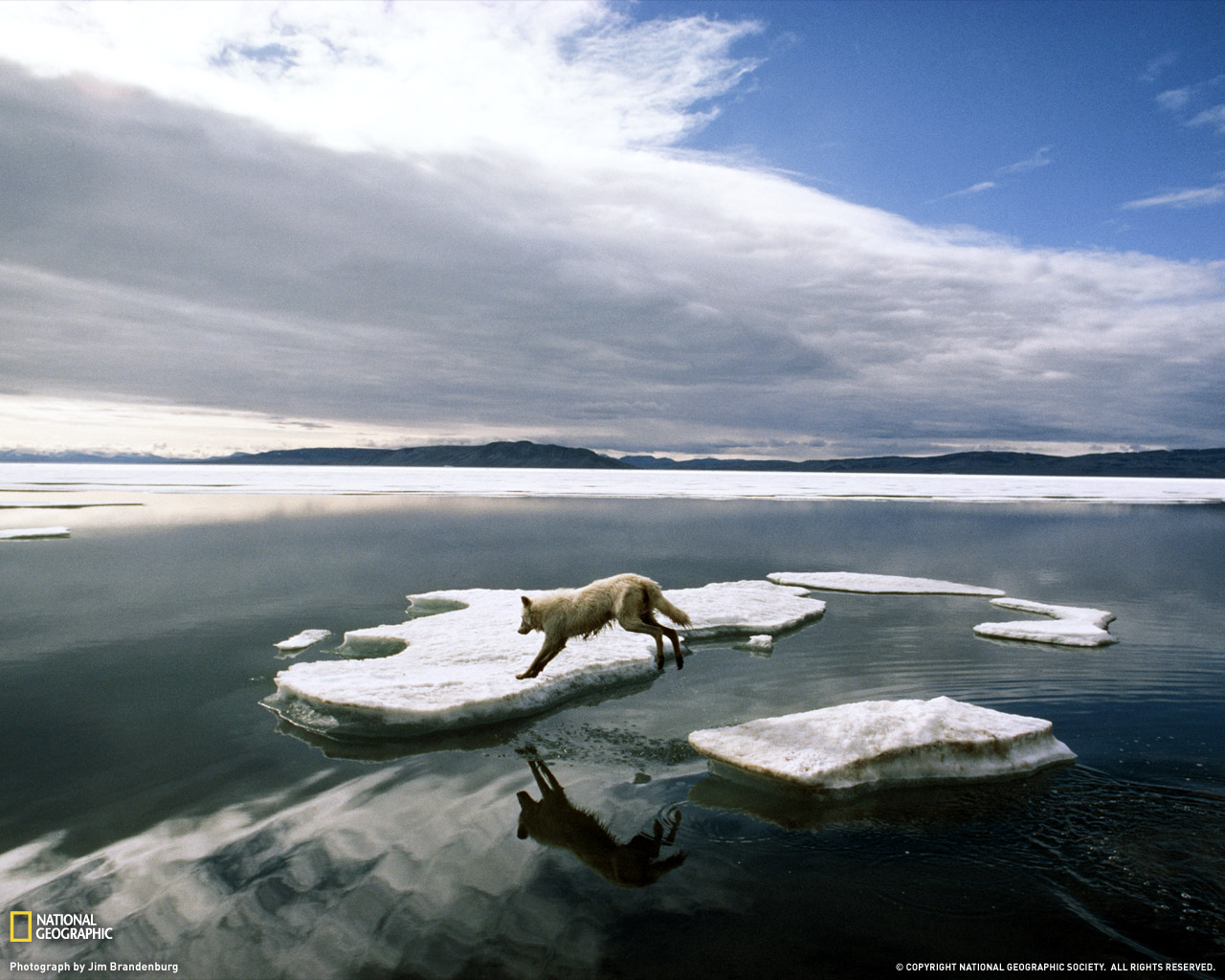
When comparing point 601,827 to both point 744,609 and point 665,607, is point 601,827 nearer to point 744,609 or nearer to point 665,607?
point 665,607

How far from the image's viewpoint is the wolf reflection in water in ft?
18.4

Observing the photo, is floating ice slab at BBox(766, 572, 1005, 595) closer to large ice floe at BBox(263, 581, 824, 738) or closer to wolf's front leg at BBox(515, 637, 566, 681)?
large ice floe at BBox(263, 581, 824, 738)

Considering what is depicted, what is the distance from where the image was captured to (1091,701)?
9.38 meters

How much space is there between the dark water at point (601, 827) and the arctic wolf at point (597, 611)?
112 cm

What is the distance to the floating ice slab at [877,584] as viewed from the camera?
17531 millimetres

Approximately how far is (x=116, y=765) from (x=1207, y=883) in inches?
397

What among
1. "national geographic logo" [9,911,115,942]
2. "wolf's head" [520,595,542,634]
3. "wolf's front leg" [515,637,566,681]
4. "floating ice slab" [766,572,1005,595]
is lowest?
"national geographic logo" [9,911,115,942]

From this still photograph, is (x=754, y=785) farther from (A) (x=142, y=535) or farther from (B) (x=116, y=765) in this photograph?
(A) (x=142, y=535)

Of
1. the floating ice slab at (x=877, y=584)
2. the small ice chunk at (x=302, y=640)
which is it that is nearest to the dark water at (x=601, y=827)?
the small ice chunk at (x=302, y=640)

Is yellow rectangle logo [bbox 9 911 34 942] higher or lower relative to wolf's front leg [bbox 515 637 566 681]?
lower

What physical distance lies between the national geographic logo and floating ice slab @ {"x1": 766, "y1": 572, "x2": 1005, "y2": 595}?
15889 millimetres

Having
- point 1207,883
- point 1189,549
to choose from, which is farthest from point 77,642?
point 1189,549

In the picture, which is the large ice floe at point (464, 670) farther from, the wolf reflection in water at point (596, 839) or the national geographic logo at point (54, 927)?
the national geographic logo at point (54, 927)

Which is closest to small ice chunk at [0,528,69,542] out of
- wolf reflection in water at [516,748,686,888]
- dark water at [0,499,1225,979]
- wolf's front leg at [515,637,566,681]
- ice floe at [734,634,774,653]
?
dark water at [0,499,1225,979]
